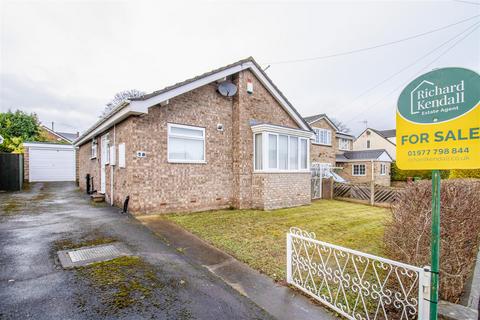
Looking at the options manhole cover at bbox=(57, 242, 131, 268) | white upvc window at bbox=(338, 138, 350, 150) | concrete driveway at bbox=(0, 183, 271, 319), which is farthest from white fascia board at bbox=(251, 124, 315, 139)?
white upvc window at bbox=(338, 138, 350, 150)

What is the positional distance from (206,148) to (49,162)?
18617mm

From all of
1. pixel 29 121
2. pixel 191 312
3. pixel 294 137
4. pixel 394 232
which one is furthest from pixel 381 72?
pixel 29 121

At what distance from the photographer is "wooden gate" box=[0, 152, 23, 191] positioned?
48.0 ft

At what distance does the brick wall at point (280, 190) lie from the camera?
10500 millimetres

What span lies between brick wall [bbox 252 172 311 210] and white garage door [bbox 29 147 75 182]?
1964 cm

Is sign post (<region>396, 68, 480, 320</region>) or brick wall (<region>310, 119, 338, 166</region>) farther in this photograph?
brick wall (<region>310, 119, 338, 166</region>)

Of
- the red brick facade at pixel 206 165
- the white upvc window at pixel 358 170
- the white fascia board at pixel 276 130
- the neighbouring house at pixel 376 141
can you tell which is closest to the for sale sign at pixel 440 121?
the red brick facade at pixel 206 165

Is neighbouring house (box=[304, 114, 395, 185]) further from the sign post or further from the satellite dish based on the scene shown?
the sign post

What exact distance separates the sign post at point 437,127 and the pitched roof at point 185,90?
7.33 m

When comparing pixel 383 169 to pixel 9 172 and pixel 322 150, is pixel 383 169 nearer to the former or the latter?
pixel 322 150

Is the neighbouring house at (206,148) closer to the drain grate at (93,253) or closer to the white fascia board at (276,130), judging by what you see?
the white fascia board at (276,130)

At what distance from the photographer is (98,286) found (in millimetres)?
3400

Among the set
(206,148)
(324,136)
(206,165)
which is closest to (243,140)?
(206,148)

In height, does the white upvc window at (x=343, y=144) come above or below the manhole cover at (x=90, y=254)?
above
